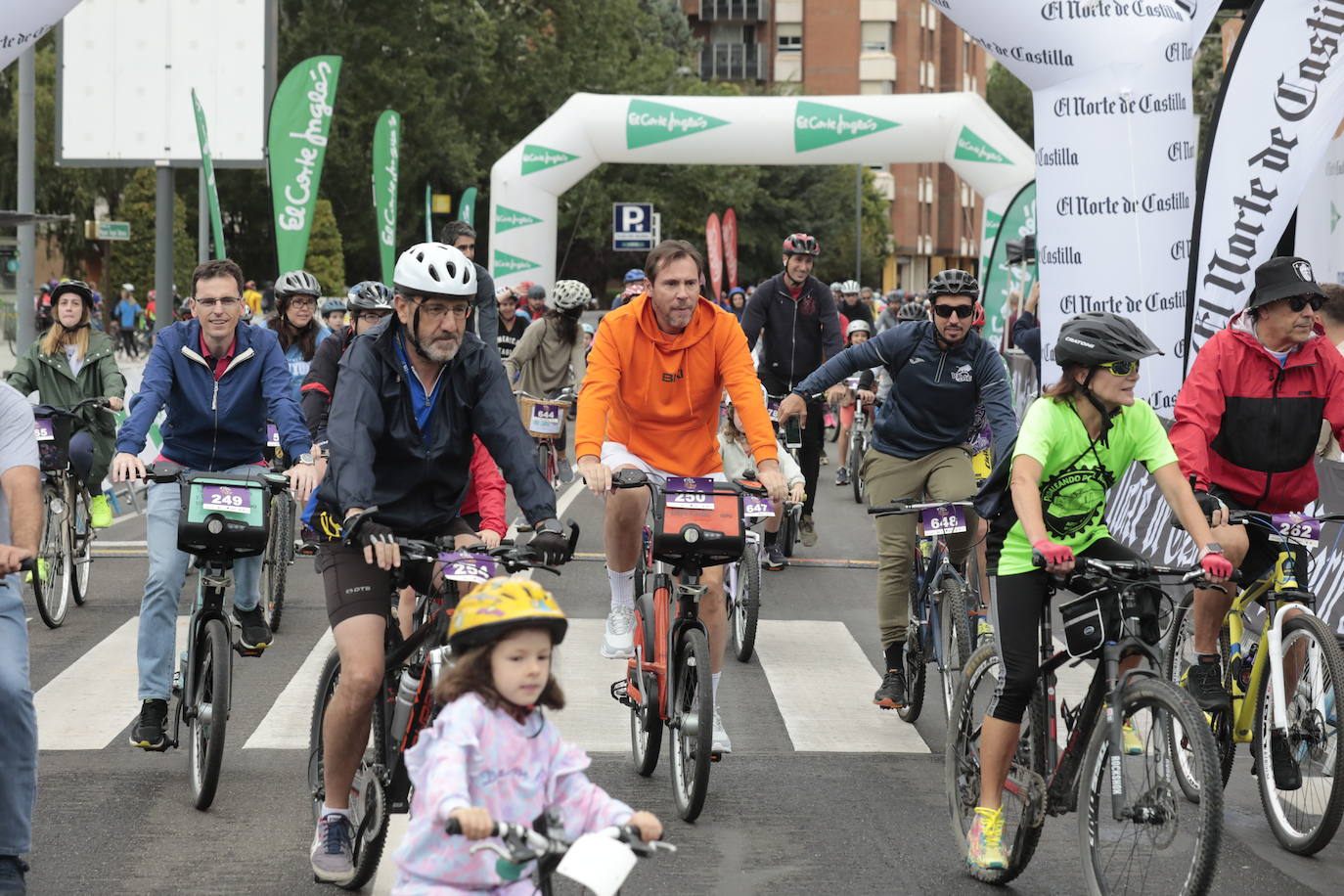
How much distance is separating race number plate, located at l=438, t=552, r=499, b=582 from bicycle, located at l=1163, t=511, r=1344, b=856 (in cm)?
234

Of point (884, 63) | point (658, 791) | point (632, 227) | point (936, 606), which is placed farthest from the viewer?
point (884, 63)

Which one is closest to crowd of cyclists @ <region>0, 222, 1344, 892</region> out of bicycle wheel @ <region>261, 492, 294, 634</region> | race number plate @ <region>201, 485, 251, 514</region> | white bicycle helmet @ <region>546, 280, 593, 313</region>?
race number plate @ <region>201, 485, 251, 514</region>

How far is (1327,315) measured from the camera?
8.70 m

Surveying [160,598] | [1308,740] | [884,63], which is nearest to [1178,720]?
[1308,740]

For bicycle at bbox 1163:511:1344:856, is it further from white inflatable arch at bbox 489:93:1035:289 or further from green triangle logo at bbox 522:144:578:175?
green triangle logo at bbox 522:144:578:175

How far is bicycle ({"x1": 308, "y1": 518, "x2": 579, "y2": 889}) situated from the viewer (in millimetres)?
5043

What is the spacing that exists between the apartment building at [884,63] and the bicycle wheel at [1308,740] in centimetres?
8457

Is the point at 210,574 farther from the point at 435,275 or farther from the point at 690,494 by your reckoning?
the point at 435,275

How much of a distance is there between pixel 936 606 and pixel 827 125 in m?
21.3

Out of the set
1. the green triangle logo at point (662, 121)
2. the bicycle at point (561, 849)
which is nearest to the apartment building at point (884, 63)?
the green triangle logo at point (662, 121)

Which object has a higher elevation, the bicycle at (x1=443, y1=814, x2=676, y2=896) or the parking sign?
the parking sign

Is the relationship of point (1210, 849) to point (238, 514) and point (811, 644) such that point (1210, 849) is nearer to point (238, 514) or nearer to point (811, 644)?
point (238, 514)

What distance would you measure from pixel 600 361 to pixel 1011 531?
80.6 inches

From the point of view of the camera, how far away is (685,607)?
6531mm
